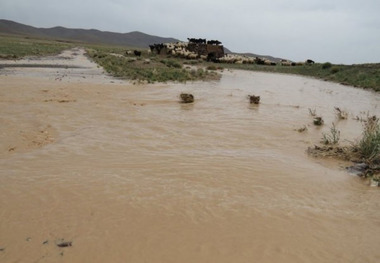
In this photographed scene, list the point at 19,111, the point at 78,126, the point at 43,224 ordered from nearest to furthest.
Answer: the point at 43,224, the point at 78,126, the point at 19,111

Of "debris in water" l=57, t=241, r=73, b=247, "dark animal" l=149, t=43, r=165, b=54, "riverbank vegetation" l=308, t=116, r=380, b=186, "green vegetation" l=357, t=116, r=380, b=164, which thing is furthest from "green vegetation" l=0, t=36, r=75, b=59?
"debris in water" l=57, t=241, r=73, b=247

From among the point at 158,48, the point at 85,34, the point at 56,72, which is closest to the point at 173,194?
the point at 56,72

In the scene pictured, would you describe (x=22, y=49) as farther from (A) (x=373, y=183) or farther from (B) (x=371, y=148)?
(A) (x=373, y=183)

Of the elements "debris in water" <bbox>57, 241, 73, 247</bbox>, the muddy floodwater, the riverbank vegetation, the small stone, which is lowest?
"debris in water" <bbox>57, 241, 73, 247</bbox>

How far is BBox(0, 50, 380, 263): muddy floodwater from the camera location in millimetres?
3061

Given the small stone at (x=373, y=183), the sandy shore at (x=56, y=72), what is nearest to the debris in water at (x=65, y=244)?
the small stone at (x=373, y=183)

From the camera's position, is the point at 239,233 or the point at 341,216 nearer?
the point at 239,233

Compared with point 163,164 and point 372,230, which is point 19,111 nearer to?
point 163,164

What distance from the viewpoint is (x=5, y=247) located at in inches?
115

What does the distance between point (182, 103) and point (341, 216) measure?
→ 7.79 meters

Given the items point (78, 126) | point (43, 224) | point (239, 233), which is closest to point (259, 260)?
point (239, 233)

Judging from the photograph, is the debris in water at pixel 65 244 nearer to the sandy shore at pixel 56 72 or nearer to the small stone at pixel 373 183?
the small stone at pixel 373 183

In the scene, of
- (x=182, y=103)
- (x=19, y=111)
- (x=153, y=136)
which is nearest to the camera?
(x=153, y=136)

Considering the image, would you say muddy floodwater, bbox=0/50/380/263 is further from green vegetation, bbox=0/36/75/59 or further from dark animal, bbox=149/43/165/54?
dark animal, bbox=149/43/165/54
